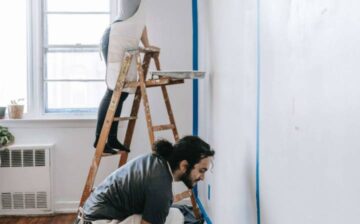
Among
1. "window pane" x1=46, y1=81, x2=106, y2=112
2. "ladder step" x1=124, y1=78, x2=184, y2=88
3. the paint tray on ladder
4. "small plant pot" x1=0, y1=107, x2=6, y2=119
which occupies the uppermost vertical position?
the paint tray on ladder

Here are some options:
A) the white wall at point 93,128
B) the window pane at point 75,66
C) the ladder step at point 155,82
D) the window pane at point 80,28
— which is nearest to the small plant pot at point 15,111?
the white wall at point 93,128

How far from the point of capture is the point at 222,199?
8.03ft

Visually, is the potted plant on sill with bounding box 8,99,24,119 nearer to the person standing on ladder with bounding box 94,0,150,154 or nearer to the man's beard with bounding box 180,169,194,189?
the person standing on ladder with bounding box 94,0,150,154

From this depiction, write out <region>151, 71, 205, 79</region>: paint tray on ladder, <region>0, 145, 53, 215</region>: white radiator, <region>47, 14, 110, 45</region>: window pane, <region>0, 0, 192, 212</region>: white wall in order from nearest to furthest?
<region>151, 71, 205, 79</region>: paint tray on ladder
<region>0, 145, 53, 215</region>: white radiator
<region>0, 0, 192, 212</region>: white wall
<region>47, 14, 110, 45</region>: window pane

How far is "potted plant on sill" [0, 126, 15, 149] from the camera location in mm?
3385

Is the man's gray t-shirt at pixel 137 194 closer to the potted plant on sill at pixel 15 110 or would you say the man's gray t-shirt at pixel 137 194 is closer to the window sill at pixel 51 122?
the window sill at pixel 51 122

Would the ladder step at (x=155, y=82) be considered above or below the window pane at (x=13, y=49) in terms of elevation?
below

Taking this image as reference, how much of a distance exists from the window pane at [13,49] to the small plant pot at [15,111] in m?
0.17

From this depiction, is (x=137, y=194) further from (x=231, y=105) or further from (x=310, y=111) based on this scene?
(x=310, y=111)

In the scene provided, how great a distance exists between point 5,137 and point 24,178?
0.40 metres

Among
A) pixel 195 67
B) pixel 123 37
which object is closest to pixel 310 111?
pixel 123 37

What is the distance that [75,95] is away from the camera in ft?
12.2

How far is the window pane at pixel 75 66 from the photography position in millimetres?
3689

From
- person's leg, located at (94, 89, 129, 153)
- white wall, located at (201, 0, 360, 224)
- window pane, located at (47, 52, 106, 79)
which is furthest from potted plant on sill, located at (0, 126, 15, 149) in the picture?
white wall, located at (201, 0, 360, 224)
